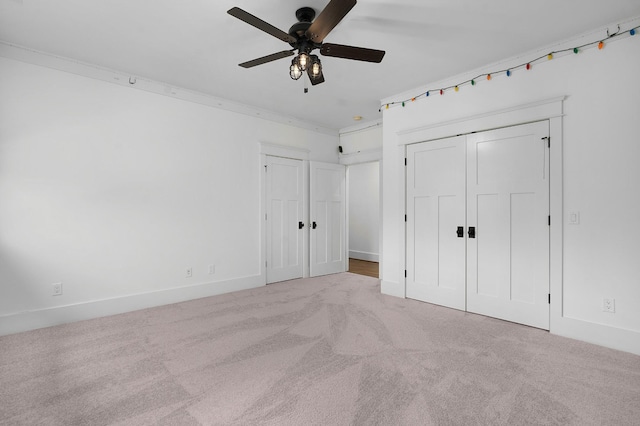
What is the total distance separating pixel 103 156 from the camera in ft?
11.6

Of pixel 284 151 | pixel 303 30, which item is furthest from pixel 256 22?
pixel 284 151

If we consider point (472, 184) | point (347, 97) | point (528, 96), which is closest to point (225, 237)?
point (347, 97)

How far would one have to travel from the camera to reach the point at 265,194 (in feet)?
16.3

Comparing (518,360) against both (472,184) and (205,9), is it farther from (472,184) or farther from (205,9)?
(205,9)

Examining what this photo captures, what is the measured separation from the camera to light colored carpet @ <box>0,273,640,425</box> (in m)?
1.81

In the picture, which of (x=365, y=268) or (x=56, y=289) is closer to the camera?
(x=56, y=289)

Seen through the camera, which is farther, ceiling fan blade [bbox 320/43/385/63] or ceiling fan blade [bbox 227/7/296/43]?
ceiling fan blade [bbox 320/43/385/63]

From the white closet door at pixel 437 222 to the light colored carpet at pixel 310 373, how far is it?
0.49 metres

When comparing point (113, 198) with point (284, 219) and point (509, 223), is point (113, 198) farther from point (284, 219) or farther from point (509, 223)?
point (509, 223)

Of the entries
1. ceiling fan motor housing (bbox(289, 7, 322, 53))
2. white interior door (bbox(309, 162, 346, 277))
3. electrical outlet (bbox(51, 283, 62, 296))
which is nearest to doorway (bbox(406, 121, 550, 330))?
white interior door (bbox(309, 162, 346, 277))

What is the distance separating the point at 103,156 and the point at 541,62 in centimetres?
489

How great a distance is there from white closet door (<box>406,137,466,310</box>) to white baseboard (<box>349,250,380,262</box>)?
322 cm

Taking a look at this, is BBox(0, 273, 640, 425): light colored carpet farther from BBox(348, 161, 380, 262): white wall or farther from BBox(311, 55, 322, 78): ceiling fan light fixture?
BBox(348, 161, 380, 262): white wall

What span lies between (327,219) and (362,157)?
1343 millimetres
